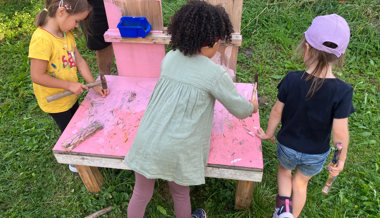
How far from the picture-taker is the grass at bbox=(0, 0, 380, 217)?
2445mm

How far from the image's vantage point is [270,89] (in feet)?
11.4

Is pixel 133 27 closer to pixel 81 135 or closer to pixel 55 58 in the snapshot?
pixel 55 58

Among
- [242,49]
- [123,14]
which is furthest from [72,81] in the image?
[242,49]

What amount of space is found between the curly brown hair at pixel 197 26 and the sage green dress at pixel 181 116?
0.23 feet

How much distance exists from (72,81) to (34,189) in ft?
3.45

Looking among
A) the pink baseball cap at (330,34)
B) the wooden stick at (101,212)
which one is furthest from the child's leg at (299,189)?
the wooden stick at (101,212)

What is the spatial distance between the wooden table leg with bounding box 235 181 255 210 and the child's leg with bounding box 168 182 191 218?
440 mm

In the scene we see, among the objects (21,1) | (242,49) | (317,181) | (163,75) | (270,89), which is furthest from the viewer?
(21,1)

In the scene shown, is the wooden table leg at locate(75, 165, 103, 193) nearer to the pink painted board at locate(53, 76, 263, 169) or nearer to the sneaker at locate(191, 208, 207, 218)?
the pink painted board at locate(53, 76, 263, 169)

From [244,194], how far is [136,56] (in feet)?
4.71

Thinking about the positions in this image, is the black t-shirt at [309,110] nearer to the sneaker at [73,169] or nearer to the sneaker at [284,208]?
the sneaker at [284,208]

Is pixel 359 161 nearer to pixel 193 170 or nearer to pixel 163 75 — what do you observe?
pixel 193 170

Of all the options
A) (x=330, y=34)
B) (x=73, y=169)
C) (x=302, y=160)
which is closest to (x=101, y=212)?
(x=73, y=169)

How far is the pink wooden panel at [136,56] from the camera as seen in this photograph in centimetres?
247
